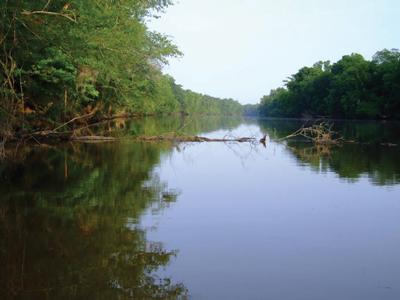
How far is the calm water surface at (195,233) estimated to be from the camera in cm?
453

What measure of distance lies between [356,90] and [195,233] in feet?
274

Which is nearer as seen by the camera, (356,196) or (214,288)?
(214,288)

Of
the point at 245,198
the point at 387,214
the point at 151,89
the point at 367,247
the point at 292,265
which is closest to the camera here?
the point at 292,265

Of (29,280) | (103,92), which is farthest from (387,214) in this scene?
(103,92)

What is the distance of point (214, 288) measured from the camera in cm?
448

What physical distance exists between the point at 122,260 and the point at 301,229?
9.04ft

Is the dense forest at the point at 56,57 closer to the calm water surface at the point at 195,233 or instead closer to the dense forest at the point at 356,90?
the calm water surface at the point at 195,233

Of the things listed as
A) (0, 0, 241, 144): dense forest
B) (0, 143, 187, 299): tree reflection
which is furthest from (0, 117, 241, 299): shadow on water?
(0, 0, 241, 144): dense forest

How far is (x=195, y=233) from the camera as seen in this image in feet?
21.2

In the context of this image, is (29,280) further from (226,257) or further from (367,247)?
(367,247)

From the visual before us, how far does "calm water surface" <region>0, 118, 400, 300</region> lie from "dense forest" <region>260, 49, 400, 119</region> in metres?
67.4

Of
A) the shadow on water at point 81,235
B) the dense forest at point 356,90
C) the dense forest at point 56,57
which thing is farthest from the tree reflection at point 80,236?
the dense forest at point 356,90

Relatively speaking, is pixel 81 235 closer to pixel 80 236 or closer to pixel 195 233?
pixel 80 236

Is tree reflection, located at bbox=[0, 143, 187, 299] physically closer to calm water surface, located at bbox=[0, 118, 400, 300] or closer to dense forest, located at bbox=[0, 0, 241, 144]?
calm water surface, located at bbox=[0, 118, 400, 300]
